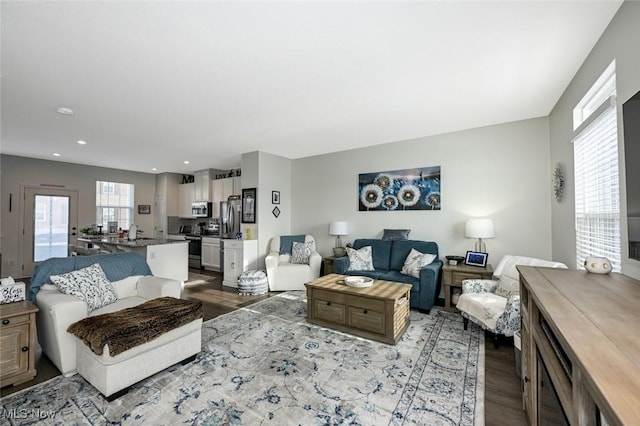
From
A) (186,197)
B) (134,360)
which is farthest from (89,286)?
(186,197)

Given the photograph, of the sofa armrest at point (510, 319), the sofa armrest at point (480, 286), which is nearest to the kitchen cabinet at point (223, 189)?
the sofa armrest at point (480, 286)

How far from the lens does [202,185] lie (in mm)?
7281

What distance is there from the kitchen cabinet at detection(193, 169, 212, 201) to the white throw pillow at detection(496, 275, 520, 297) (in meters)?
6.57

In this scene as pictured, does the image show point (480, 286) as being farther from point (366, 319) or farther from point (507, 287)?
point (366, 319)

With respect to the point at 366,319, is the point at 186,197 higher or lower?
higher

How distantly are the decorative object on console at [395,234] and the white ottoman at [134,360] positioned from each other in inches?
127

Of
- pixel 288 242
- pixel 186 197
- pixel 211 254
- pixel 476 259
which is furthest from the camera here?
pixel 186 197

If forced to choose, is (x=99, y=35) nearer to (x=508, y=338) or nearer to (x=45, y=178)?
(x=508, y=338)

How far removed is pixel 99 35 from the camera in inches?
74.5

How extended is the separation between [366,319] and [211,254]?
4803 millimetres

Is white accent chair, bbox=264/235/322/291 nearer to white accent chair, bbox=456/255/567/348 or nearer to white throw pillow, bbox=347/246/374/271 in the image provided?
white throw pillow, bbox=347/246/374/271

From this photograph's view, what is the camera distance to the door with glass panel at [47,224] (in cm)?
576

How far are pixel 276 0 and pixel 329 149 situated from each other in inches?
142

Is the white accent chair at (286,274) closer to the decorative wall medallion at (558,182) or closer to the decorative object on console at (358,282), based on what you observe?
the decorative object on console at (358,282)
